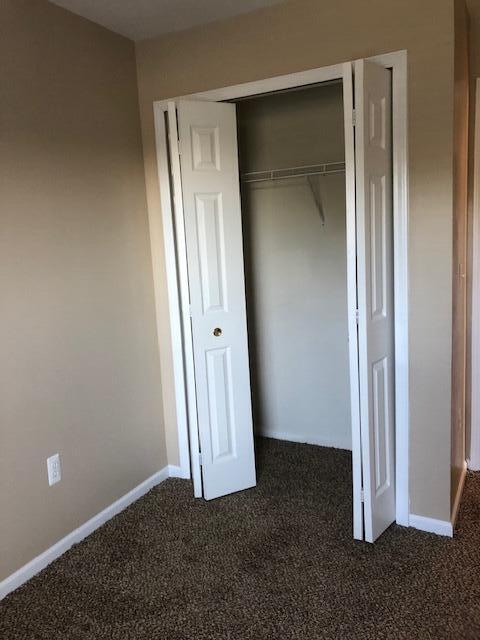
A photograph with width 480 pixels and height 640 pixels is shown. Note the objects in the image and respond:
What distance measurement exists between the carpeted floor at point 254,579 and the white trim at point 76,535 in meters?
0.04

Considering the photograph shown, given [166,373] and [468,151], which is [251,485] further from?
[468,151]

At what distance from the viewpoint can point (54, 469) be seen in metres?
2.50

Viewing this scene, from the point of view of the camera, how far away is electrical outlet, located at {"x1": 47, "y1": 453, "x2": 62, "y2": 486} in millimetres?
2475

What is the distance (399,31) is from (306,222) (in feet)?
4.43

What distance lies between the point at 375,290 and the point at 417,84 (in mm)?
913

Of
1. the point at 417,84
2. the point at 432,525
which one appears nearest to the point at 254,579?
the point at 432,525

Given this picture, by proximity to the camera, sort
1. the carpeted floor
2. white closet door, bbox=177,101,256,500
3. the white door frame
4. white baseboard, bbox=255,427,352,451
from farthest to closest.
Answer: white baseboard, bbox=255,427,352,451
white closet door, bbox=177,101,256,500
the white door frame
the carpeted floor

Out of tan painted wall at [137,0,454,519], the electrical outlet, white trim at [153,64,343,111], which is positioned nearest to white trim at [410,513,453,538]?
tan painted wall at [137,0,454,519]

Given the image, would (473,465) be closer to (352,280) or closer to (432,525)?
(432,525)

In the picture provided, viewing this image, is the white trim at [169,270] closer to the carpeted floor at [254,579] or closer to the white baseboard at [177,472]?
the white baseboard at [177,472]

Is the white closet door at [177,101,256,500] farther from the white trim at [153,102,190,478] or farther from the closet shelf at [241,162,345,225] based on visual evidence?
the closet shelf at [241,162,345,225]

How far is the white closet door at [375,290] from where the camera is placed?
229cm

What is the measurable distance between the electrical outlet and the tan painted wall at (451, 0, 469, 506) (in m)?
1.90

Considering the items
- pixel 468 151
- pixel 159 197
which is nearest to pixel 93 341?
pixel 159 197
